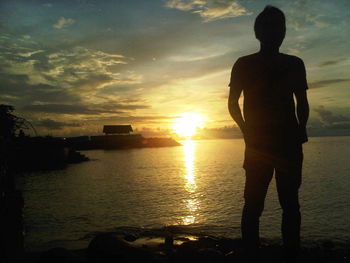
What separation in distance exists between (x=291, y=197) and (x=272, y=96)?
1379 mm

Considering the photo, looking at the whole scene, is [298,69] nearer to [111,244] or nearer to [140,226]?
[111,244]

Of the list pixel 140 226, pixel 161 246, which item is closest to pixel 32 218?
pixel 140 226

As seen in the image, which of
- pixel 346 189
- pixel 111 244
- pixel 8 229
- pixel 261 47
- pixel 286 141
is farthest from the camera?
pixel 346 189

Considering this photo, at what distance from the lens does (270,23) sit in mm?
3961

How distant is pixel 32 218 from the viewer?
14711 mm

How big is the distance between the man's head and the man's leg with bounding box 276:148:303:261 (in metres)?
1.57

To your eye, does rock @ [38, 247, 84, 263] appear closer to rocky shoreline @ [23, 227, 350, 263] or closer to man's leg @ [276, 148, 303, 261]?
rocky shoreline @ [23, 227, 350, 263]

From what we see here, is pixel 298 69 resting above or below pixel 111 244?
above

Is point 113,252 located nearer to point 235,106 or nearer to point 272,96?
point 235,106

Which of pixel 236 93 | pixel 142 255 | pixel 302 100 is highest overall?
pixel 236 93

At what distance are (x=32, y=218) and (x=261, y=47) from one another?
14758 mm

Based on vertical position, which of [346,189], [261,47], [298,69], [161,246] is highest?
[261,47]

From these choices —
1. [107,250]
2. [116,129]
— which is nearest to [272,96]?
[107,250]

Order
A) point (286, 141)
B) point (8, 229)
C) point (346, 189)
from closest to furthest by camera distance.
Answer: point (286, 141)
point (8, 229)
point (346, 189)
